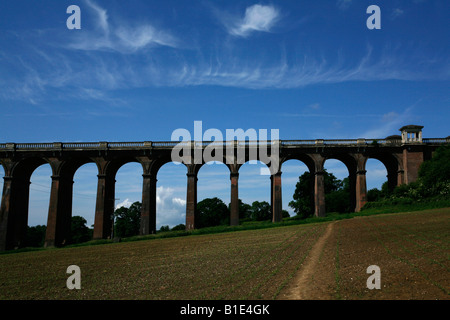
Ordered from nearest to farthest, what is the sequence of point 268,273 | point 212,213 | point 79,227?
1. point 268,273
2. point 79,227
3. point 212,213

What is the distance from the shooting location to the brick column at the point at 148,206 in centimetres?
4775

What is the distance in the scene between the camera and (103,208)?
158ft

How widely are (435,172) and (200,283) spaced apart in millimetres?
40636

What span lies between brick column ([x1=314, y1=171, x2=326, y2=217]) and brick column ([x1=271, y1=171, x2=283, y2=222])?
502cm

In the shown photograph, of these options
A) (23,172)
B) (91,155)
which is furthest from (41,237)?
(91,155)

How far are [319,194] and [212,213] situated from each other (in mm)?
56388

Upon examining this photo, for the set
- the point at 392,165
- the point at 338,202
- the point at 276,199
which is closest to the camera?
the point at 276,199

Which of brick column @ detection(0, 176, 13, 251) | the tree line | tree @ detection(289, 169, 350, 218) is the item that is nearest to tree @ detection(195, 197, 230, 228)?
the tree line

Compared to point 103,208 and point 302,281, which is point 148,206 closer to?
point 103,208

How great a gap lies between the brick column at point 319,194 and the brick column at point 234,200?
10774mm

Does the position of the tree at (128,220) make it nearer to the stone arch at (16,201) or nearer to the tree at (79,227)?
the tree at (79,227)

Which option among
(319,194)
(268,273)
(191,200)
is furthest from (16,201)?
(268,273)

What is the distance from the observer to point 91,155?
165 ft

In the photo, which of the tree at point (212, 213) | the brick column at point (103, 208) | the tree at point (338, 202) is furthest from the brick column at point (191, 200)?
the tree at point (212, 213)
